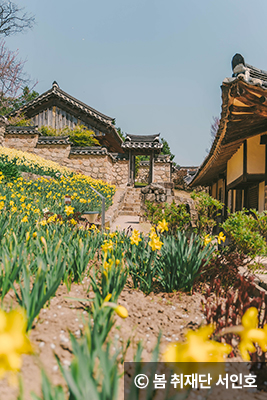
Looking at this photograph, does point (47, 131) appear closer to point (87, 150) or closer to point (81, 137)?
point (81, 137)

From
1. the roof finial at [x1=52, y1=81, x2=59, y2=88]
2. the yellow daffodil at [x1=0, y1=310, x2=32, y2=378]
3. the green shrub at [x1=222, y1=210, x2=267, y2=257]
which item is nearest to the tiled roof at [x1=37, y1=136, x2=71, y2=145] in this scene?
the roof finial at [x1=52, y1=81, x2=59, y2=88]

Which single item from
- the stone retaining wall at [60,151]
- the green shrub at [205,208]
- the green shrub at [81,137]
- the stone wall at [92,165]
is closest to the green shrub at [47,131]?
the green shrub at [81,137]

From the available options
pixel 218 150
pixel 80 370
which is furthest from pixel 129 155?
pixel 80 370

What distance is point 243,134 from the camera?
196 inches

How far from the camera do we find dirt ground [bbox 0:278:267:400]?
1173 mm

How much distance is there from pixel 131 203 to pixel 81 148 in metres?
4.76

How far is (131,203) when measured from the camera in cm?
1259

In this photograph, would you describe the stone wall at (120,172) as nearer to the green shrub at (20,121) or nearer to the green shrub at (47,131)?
the green shrub at (47,131)

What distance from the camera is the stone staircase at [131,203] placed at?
1163cm

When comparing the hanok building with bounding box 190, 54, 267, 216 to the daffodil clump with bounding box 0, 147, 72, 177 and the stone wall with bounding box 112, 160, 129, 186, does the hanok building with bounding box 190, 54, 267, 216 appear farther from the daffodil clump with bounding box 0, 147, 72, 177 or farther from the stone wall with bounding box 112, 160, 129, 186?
the stone wall with bounding box 112, 160, 129, 186

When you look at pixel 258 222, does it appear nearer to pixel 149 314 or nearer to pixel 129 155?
pixel 149 314

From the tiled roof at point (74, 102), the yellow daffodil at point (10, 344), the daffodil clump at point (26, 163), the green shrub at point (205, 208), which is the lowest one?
the yellow daffodil at point (10, 344)

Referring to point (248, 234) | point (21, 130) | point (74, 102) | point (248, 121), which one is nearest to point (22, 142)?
point (21, 130)

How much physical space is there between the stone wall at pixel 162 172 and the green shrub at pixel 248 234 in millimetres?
14106
